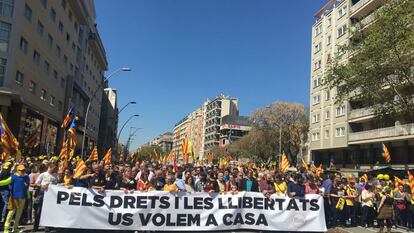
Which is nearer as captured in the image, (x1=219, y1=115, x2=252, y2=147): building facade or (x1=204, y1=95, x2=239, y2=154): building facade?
(x1=219, y1=115, x2=252, y2=147): building facade

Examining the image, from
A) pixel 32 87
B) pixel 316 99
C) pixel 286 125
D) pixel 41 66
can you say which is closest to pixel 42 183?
pixel 32 87

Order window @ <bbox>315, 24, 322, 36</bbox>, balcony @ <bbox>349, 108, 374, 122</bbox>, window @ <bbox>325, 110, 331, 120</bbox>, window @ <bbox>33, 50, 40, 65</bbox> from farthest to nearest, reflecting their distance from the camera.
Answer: window @ <bbox>315, 24, 322, 36</bbox>
window @ <bbox>325, 110, 331, 120</bbox>
balcony @ <bbox>349, 108, 374, 122</bbox>
window @ <bbox>33, 50, 40, 65</bbox>

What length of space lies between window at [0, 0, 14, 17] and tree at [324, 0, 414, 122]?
77.2 feet

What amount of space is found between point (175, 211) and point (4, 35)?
26.4 meters

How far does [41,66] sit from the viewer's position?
40.8 meters

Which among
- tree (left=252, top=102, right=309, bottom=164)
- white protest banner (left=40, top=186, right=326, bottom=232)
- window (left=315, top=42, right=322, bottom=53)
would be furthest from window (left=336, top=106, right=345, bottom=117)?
white protest banner (left=40, top=186, right=326, bottom=232)

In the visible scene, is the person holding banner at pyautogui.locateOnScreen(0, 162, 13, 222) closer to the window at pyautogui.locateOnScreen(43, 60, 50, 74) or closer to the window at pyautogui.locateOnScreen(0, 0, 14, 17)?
the window at pyautogui.locateOnScreen(0, 0, 14, 17)

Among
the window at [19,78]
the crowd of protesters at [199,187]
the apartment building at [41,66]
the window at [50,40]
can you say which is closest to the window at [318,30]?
the apartment building at [41,66]

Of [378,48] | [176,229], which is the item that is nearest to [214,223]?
[176,229]

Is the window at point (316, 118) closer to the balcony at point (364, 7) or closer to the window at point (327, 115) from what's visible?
the window at point (327, 115)

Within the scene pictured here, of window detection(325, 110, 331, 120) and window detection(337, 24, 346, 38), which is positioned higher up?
window detection(337, 24, 346, 38)

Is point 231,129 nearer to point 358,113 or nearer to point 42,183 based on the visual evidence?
point 358,113

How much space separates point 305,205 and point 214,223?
108 inches

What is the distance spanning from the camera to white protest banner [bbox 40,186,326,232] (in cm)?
1103
